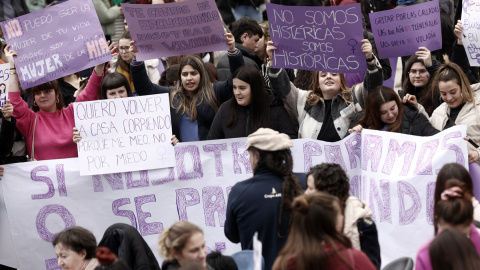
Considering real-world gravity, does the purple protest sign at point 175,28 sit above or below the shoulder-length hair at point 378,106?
above

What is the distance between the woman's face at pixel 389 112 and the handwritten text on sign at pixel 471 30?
49.2 inches

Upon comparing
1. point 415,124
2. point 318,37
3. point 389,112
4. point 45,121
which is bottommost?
point 415,124

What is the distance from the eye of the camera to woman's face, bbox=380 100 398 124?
822 cm

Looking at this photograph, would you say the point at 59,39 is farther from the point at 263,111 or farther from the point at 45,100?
the point at 263,111

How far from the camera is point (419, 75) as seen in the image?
9.57m

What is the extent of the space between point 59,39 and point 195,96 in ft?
4.69

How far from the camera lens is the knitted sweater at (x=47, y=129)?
871 centimetres

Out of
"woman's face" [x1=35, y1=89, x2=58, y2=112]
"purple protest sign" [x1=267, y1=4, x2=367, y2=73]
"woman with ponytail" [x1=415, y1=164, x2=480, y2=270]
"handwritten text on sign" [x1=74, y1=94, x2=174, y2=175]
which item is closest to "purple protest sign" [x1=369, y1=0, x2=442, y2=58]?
"purple protest sign" [x1=267, y1=4, x2=367, y2=73]

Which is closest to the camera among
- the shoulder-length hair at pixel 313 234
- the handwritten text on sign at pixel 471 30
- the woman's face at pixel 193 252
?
the shoulder-length hair at pixel 313 234

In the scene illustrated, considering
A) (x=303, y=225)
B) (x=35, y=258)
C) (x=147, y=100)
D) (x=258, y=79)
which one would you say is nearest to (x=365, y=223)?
(x=303, y=225)

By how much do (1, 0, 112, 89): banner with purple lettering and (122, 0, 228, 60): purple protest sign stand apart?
0.38 m

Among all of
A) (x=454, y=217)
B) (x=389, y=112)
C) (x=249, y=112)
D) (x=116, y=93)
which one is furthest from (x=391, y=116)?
(x=454, y=217)

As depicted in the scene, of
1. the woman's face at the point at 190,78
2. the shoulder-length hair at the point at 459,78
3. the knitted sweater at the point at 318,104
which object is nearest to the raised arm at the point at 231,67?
the woman's face at the point at 190,78

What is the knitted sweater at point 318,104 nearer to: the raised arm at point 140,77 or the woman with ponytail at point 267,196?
the raised arm at point 140,77
